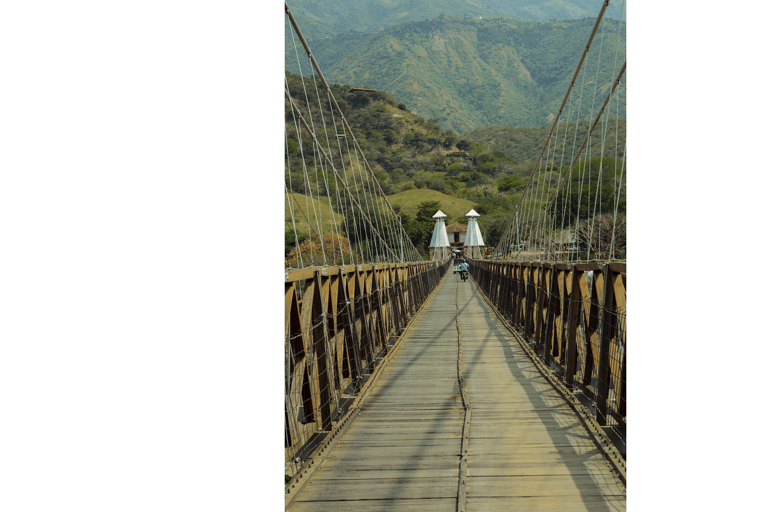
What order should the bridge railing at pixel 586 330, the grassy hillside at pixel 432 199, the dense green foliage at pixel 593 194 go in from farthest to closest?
the grassy hillside at pixel 432 199 < the dense green foliage at pixel 593 194 < the bridge railing at pixel 586 330

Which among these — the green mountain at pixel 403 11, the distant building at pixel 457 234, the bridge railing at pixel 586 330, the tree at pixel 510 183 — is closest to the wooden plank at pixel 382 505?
the bridge railing at pixel 586 330

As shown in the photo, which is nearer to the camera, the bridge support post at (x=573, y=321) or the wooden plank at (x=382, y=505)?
the wooden plank at (x=382, y=505)

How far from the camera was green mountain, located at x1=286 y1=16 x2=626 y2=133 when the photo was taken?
9425 centimetres

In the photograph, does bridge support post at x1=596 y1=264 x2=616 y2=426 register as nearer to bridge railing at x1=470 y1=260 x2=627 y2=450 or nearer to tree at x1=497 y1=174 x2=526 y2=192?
bridge railing at x1=470 y1=260 x2=627 y2=450

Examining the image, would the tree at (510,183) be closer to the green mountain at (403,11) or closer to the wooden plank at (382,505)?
the wooden plank at (382,505)

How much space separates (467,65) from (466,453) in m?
111

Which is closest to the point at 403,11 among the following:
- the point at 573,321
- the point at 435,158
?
the point at 435,158

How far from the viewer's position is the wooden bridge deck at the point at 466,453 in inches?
91.9

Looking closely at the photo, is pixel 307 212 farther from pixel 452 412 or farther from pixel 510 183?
pixel 510 183

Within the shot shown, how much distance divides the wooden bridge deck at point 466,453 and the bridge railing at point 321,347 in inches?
7.2

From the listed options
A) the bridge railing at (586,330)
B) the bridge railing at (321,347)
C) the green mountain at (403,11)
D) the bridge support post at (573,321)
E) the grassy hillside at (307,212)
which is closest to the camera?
the bridge railing at (321,347)

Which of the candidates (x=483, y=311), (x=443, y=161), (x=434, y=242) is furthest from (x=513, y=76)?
(x=483, y=311)

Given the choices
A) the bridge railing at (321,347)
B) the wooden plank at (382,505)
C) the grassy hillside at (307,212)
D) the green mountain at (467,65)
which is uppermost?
the green mountain at (467,65)

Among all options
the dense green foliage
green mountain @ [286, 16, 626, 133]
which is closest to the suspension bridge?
the dense green foliage
